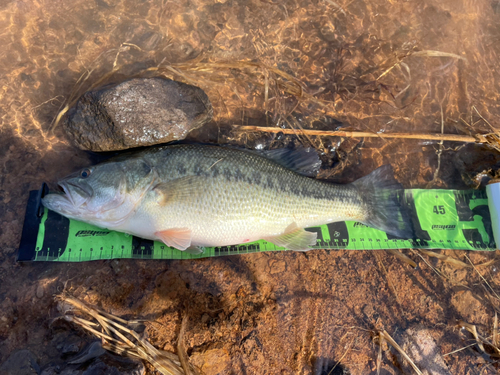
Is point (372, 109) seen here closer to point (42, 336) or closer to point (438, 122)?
point (438, 122)

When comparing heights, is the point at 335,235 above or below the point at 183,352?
above

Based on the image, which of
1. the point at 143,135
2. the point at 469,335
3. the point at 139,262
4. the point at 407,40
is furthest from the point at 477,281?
the point at 143,135

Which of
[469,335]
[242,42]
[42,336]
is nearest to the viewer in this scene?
[42,336]

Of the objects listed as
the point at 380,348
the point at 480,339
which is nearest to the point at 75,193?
the point at 380,348

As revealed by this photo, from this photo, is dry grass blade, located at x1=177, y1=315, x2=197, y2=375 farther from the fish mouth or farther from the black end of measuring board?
the black end of measuring board

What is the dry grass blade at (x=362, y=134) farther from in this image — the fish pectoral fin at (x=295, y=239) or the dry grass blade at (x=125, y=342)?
the dry grass blade at (x=125, y=342)

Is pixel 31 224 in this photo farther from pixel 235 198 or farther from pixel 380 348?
pixel 380 348
